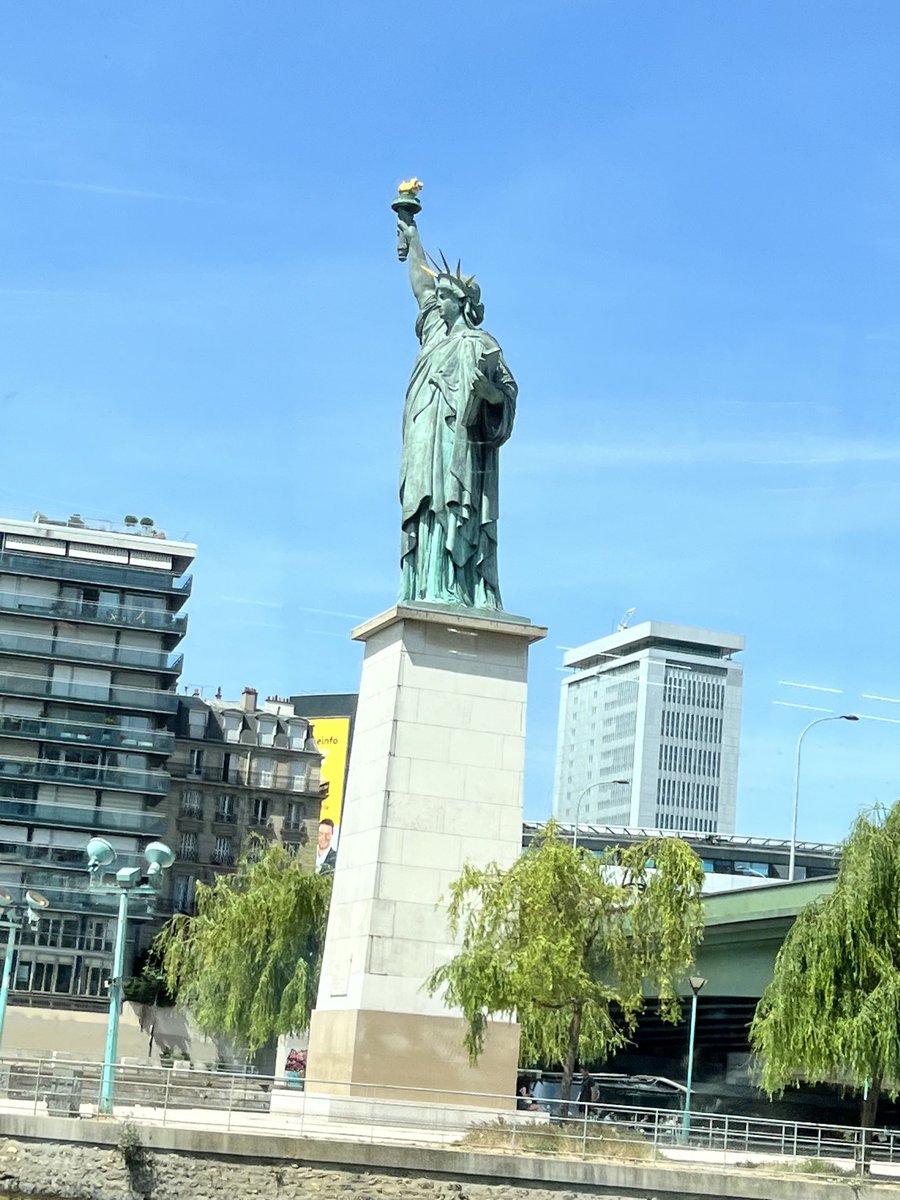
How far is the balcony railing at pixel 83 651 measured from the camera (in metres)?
96.5

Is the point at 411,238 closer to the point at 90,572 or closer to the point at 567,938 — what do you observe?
the point at 567,938

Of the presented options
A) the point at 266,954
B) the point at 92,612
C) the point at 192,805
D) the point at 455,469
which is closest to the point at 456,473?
the point at 455,469

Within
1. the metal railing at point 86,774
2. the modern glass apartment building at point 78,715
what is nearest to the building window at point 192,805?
the modern glass apartment building at point 78,715

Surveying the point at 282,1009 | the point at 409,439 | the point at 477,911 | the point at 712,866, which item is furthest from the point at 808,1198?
the point at 712,866

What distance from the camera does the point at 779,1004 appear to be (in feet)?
119

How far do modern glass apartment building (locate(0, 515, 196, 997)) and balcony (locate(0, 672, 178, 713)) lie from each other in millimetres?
51

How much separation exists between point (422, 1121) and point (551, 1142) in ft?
7.94

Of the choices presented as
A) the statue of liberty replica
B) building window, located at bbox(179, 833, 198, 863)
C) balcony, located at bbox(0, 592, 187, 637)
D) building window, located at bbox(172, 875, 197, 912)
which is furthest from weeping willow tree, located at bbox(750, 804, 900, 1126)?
building window, located at bbox(179, 833, 198, 863)

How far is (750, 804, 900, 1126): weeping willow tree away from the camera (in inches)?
1364

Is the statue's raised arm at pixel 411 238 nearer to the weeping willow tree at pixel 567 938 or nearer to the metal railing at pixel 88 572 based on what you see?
the weeping willow tree at pixel 567 938

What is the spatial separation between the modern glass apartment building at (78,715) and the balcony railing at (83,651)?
0.07 m

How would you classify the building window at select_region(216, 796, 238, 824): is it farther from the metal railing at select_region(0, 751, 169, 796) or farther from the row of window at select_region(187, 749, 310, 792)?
the metal railing at select_region(0, 751, 169, 796)

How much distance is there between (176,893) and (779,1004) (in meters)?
69.0

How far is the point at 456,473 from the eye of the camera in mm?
36969
